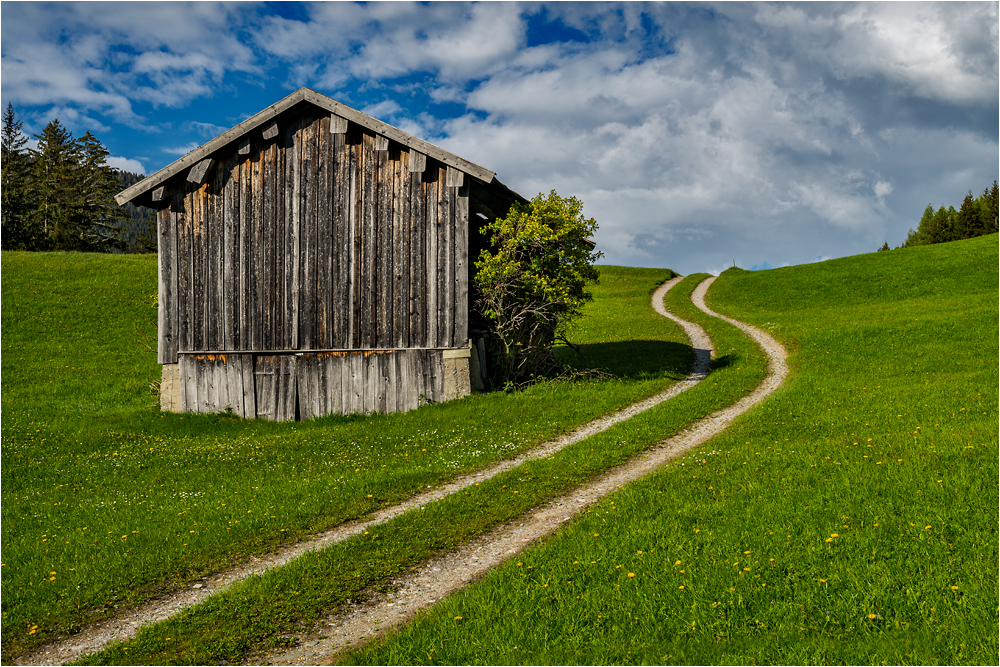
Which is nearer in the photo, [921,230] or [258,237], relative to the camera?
[258,237]

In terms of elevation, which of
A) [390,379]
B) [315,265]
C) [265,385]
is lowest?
[265,385]

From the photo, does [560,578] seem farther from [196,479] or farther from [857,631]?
[196,479]

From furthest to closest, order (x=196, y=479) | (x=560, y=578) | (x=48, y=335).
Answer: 1. (x=48, y=335)
2. (x=196, y=479)
3. (x=560, y=578)

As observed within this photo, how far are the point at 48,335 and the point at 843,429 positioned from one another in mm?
41081

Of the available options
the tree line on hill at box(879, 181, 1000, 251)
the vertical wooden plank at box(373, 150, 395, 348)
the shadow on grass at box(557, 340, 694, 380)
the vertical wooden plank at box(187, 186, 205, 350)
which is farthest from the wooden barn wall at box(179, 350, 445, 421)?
the tree line on hill at box(879, 181, 1000, 251)

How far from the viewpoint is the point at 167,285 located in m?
22.4

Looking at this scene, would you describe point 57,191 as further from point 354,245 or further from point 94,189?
point 354,245

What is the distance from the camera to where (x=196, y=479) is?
13.8 m

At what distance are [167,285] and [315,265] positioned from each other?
19.4 ft

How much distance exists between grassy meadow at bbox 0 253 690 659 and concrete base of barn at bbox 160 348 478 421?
753mm

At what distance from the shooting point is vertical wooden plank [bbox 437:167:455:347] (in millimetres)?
20453

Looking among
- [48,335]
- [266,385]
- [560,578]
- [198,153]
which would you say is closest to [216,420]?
[266,385]

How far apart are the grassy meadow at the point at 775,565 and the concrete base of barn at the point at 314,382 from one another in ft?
31.4

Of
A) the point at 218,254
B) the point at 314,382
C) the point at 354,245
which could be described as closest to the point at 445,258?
the point at 354,245
